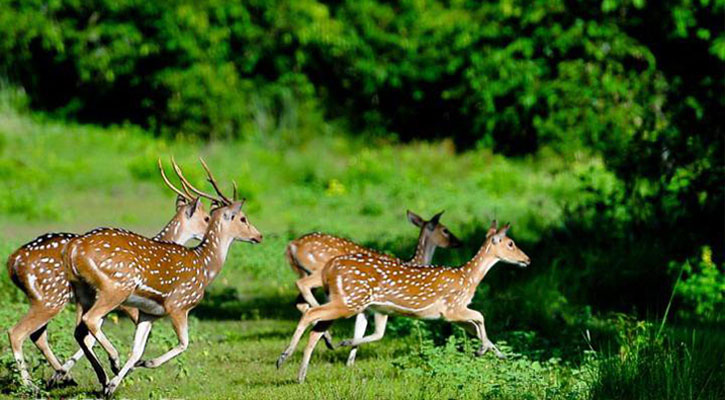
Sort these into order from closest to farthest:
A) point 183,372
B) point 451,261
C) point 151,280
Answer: point 151,280 < point 183,372 < point 451,261

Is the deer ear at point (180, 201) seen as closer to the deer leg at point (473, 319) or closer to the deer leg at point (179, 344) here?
the deer leg at point (179, 344)

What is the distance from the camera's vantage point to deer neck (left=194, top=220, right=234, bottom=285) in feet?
30.3

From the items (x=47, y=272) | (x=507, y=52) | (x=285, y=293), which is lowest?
(x=285, y=293)

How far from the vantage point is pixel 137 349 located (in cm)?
860

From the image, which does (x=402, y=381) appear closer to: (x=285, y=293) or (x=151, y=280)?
(x=151, y=280)

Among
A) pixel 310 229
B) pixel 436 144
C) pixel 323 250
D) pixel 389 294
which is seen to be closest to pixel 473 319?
pixel 389 294

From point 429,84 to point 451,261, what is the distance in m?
13.8

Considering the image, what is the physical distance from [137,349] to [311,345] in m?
1.26

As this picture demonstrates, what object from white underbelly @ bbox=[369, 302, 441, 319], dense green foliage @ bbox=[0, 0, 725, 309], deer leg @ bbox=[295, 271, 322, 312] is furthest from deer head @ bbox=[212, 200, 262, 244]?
dense green foliage @ bbox=[0, 0, 725, 309]

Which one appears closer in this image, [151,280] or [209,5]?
[151,280]

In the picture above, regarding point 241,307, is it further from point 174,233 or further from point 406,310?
point 406,310

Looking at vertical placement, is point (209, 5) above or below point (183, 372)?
above

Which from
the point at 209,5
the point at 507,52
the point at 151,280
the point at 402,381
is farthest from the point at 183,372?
the point at 209,5

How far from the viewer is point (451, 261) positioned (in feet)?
43.9
